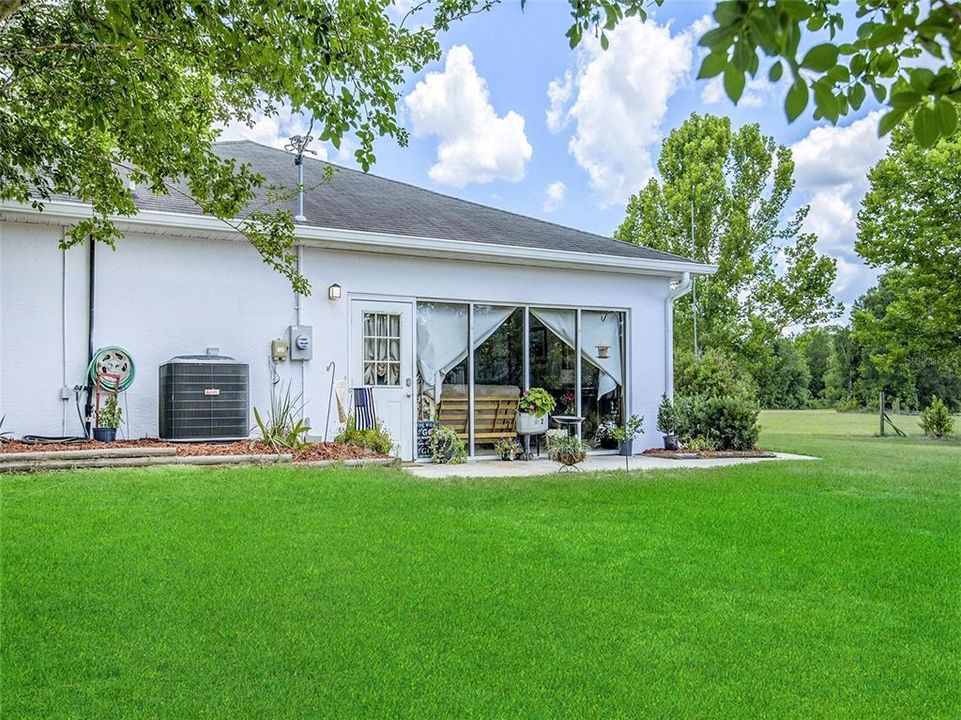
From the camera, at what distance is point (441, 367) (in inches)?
351

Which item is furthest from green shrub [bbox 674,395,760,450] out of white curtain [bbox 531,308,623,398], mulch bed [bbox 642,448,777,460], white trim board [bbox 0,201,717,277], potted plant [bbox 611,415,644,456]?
white trim board [bbox 0,201,717,277]

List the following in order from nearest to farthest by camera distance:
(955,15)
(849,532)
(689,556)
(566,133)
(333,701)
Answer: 1. (955,15)
2. (333,701)
3. (689,556)
4. (849,532)
5. (566,133)

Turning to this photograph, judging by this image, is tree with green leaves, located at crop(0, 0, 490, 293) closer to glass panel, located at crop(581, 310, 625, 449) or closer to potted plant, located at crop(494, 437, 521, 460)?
potted plant, located at crop(494, 437, 521, 460)

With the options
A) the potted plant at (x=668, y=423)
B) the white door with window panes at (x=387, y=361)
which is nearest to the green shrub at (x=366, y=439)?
the white door with window panes at (x=387, y=361)

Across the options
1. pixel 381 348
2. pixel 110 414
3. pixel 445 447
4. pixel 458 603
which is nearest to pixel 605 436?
pixel 445 447

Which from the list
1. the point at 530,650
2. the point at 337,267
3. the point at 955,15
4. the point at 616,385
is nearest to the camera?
the point at 955,15

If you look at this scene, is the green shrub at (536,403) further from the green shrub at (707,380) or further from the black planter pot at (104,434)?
the black planter pot at (104,434)

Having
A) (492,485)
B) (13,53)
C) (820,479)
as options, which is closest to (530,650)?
(492,485)

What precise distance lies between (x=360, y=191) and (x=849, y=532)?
26.5ft

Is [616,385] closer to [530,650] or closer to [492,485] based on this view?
[492,485]

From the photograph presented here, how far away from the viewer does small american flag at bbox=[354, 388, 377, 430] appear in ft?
27.1

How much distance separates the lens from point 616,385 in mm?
10133

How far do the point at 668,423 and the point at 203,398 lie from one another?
6.09 metres

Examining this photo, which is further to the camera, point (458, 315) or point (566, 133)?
point (566, 133)
